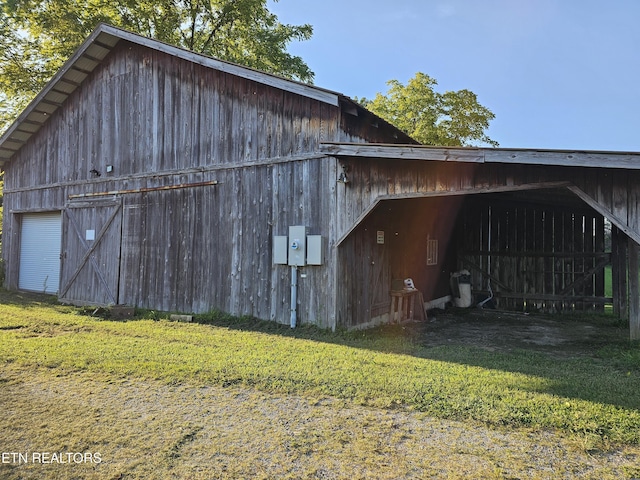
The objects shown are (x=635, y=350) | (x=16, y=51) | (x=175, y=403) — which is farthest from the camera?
(x=16, y=51)

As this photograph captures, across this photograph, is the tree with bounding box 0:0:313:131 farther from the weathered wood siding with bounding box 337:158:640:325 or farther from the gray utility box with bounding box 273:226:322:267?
the gray utility box with bounding box 273:226:322:267

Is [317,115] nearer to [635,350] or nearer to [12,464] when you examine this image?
[635,350]

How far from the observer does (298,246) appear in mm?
8156

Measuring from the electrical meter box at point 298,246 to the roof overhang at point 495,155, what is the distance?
4.98 feet

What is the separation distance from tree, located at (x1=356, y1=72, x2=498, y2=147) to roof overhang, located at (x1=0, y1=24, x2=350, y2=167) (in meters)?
15.5

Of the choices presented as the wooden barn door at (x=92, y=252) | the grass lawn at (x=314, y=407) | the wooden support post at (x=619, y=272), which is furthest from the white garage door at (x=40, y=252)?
the wooden support post at (x=619, y=272)

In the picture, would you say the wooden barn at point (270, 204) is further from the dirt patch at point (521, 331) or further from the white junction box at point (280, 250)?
the dirt patch at point (521, 331)

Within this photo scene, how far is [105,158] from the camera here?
11.8m

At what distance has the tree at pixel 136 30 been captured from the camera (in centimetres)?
1859

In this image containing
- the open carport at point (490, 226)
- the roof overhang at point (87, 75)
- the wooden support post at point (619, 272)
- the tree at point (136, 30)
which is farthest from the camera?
the tree at point (136, 30)

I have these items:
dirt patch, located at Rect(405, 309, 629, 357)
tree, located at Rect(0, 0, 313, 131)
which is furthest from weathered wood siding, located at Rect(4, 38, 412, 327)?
tree, located at Rect(0, 0, 313, 131)

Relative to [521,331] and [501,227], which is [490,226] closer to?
[501,227]

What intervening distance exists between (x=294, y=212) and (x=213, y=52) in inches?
679

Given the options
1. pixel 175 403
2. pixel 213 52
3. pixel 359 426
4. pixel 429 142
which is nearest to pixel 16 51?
pixel 213 52
